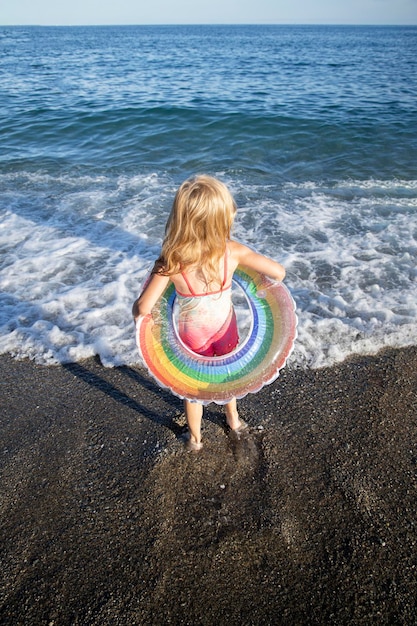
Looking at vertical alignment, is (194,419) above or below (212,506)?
above

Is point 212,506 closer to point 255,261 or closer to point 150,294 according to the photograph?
point 150,294

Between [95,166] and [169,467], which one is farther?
[95,166]

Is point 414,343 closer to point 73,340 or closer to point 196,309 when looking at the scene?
point 196,309

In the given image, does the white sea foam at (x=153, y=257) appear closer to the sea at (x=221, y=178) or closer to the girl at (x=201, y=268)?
the sea at (x=221, y=178)

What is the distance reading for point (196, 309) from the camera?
2551mm

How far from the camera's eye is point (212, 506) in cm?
249

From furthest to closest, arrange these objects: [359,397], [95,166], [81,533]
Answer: [95,166], [359,397], [81,533]

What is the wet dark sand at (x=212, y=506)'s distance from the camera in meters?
2.06

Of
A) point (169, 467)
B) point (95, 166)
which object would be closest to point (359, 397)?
point (169, 467)

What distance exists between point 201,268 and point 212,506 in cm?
138

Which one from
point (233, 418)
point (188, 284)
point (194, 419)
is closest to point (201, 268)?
point (188, 284)

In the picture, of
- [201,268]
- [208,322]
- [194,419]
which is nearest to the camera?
[201,268]

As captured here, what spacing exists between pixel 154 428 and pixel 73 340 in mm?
1423

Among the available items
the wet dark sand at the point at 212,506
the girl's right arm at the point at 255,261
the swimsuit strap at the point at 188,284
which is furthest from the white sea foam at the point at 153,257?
the swimsuit strap at the point at 188,284
